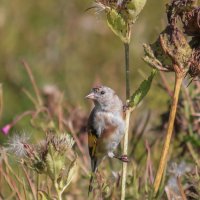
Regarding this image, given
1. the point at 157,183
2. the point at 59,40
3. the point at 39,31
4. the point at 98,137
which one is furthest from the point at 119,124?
the point at 39,31

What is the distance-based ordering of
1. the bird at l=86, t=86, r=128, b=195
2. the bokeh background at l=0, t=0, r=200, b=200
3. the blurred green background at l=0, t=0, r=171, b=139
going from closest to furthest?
the bird at l=86, t=86, r=128, b=195, the bokeh background at l=0, t=0, r=200, b=200, the blurred green background at l=0, t=0, r=171, b=139

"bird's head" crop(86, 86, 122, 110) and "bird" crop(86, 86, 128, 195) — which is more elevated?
"bird's head" crop(86, 86, 122, 110)

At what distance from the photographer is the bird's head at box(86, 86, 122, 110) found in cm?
283

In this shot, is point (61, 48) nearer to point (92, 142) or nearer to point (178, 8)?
point (92, 142)

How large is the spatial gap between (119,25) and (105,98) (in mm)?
683

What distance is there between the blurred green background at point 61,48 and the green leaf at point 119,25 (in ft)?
11.2

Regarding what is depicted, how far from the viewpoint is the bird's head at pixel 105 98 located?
283cm

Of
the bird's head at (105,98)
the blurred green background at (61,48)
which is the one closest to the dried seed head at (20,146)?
the bird's head at (105,98)

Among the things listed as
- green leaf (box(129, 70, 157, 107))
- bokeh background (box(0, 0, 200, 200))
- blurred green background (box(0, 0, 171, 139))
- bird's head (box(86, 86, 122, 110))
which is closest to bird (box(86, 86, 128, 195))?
bird's head (box(86, 86, 122, 110))

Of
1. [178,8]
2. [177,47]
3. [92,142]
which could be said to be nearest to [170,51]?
[177,47]

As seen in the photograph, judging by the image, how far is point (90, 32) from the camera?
7.34 meters

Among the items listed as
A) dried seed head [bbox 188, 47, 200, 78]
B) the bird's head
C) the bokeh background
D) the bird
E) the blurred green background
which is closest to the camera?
dried seed head [bbox 188, 47, 200, 78]

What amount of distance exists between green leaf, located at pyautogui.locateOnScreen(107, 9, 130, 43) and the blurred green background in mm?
3408

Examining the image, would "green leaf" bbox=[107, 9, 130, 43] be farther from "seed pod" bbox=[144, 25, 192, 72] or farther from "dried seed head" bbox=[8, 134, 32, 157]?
"dried seed head" bbox=[8, 134, 32, 157]
